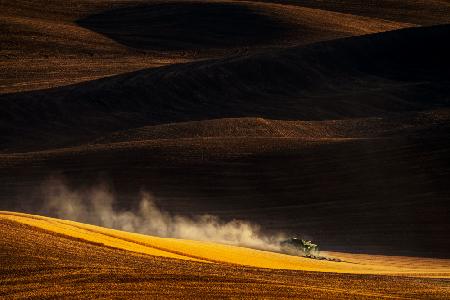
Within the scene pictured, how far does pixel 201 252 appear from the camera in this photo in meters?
19.7

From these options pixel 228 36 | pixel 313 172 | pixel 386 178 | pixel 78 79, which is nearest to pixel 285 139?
pixel 313 172

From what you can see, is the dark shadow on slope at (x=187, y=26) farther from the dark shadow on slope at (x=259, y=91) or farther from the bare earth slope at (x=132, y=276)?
the bare earth slope at (x=132, y=276)

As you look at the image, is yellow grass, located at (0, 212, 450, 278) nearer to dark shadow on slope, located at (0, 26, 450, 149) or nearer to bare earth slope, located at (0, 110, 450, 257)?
bare earth slope, located at (0, 110, 450, 257)

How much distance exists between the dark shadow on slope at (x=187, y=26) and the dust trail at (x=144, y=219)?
47.0 m

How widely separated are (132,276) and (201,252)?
6084mm

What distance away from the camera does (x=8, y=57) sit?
74375mm

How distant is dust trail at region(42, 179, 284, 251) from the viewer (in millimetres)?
28352

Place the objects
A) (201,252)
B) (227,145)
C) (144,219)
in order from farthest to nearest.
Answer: (227,145)
(144,219)
(201,252)

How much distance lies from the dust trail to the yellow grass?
11.7 feet

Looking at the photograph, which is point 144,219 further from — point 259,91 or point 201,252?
point 259,91

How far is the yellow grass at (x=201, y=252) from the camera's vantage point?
18.1 meters

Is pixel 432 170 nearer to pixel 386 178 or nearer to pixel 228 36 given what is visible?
pixel 386 178

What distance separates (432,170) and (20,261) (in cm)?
2167

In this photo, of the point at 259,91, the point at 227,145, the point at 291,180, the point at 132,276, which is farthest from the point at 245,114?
the point at 132,276
